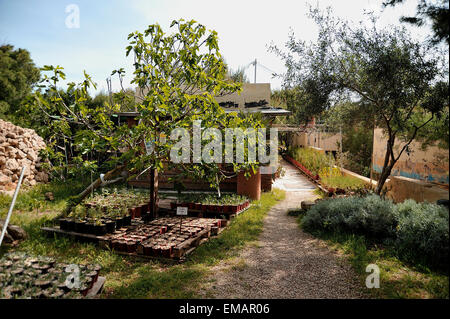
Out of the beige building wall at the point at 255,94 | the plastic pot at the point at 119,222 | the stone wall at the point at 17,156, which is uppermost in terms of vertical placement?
the beige building wall at the point at 255,94

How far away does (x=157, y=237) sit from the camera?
4.86m

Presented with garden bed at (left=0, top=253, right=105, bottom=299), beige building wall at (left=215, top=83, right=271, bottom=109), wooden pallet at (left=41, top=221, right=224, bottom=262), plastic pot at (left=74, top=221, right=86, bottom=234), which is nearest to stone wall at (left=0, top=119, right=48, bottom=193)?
wooden pallet at (left=41, top=221, right=224, bottom=262)

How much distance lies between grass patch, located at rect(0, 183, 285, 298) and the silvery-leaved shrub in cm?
250

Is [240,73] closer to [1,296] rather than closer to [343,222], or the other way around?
[343,222]

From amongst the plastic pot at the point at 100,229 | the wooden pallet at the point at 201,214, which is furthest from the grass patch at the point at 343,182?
the plastic pot at the point at 100,229

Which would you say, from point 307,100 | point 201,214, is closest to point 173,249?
point 201,214

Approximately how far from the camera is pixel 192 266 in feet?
13.6

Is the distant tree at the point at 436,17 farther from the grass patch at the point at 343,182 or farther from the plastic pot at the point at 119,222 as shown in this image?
the grass patch at the point at 343,182

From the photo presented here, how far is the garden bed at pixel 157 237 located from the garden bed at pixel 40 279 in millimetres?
1161

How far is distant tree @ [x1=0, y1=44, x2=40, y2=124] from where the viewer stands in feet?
43.9

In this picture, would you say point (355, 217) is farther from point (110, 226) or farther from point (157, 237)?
point (110, 226)

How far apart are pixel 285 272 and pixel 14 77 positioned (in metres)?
16.1

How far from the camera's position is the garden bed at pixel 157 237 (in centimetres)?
440

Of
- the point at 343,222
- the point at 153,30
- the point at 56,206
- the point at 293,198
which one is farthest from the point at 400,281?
the point at 56,206
